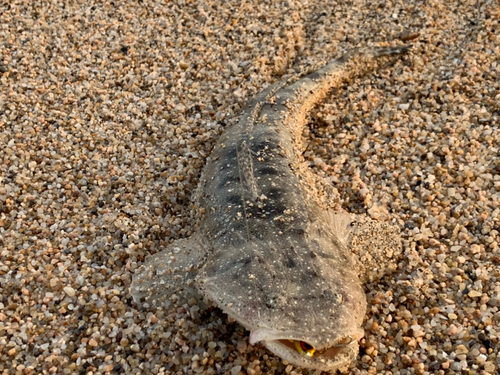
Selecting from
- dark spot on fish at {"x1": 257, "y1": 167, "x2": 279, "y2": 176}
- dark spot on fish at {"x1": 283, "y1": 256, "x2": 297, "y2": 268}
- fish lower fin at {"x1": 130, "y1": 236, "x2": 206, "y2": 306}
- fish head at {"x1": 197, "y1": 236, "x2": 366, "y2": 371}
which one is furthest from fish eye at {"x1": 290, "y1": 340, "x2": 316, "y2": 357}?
dark spot on fish at {"x1": 257, "y1": 167, "x2": 279, "y2": 176}

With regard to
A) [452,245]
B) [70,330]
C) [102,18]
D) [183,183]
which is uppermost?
[102,18]

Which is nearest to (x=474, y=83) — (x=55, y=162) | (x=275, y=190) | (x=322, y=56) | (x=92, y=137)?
(x=322, y=56)

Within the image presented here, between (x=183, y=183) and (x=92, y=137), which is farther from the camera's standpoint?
(x=92, y=137)

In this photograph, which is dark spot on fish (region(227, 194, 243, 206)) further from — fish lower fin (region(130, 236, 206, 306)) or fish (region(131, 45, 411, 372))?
fish lower fin (region(130, 236, 206, 306))

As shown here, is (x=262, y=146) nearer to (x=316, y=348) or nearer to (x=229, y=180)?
(x=229, y=180)

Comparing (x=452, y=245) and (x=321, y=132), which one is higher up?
(x=321, y=132)

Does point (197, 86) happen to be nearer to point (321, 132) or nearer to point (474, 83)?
point (321, 132)

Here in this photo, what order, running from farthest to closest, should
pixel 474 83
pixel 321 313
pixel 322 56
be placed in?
1. pixel 322 56
2. pixel 474 83
3. pixel 321 313
